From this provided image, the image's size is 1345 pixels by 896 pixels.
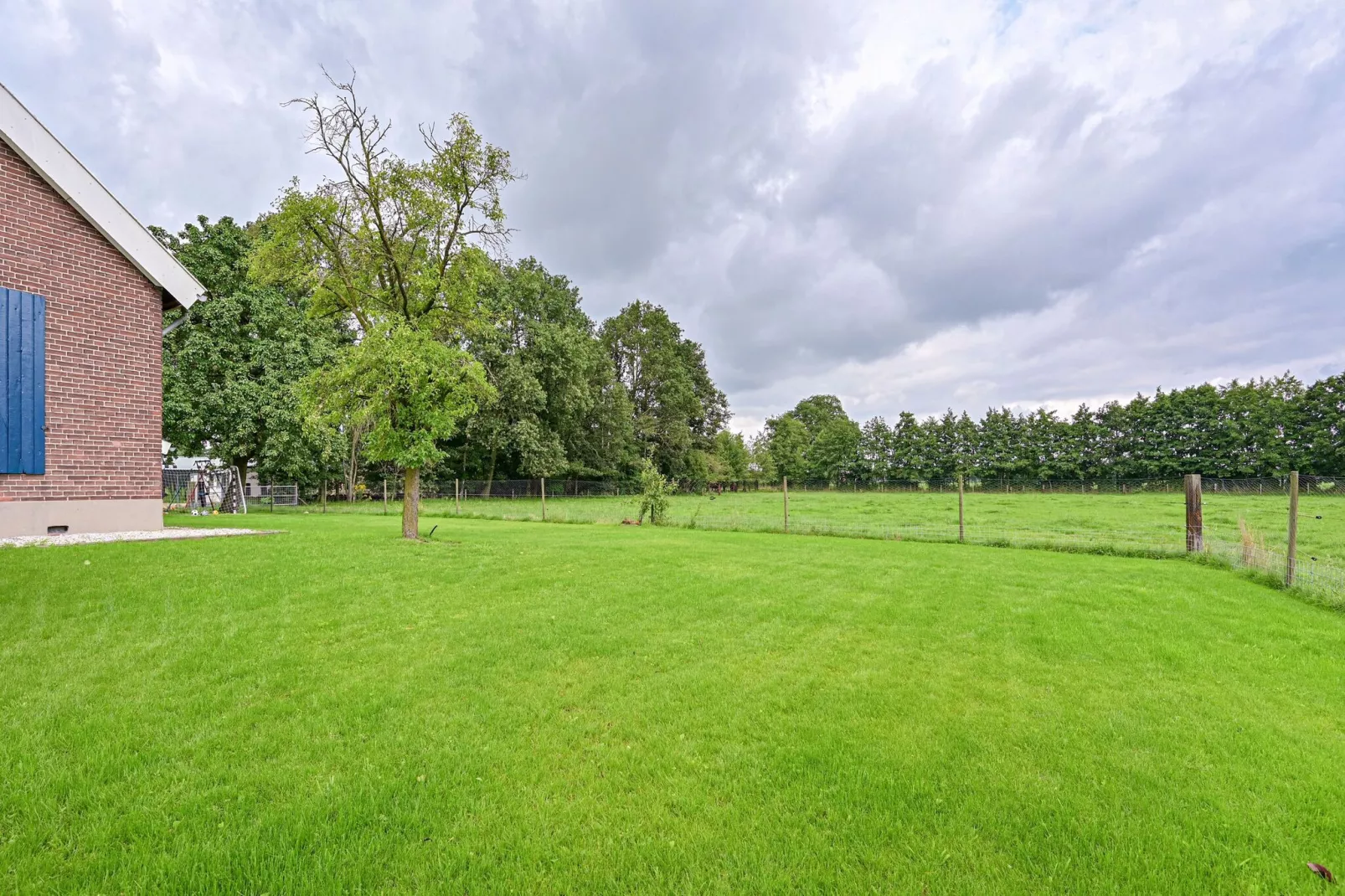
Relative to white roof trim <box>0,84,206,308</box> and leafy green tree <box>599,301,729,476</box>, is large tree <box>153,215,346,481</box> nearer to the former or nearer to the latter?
white roof trim <box>0,84,206,308</box>

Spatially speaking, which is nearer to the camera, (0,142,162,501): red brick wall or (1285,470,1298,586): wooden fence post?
(1285,470,1298,586): wooden fence post

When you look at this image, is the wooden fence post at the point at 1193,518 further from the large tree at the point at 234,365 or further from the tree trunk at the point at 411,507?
the large tree at the point at 234,365

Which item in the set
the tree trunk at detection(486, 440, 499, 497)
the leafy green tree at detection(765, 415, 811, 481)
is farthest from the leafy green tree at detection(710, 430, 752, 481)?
the tree trunk at detection(486, 440, 499, 497)

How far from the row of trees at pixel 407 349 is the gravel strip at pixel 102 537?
282 centimetres

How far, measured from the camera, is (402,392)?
A: 10828 millimetres

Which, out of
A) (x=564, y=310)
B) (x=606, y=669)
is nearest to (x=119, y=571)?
(x=606, y=669)

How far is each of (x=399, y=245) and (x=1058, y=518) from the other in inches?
952

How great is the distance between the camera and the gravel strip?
26.0ft

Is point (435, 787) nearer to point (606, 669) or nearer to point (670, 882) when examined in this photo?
point (670, 882)

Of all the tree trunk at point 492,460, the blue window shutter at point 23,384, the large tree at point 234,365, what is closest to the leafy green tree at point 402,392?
the blue window shutter at point 23,384

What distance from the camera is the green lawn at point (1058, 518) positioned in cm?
1348

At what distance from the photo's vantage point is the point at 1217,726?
3.33 meters

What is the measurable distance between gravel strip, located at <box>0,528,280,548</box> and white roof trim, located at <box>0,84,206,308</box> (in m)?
4.43

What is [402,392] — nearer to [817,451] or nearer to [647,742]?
[647,742]
